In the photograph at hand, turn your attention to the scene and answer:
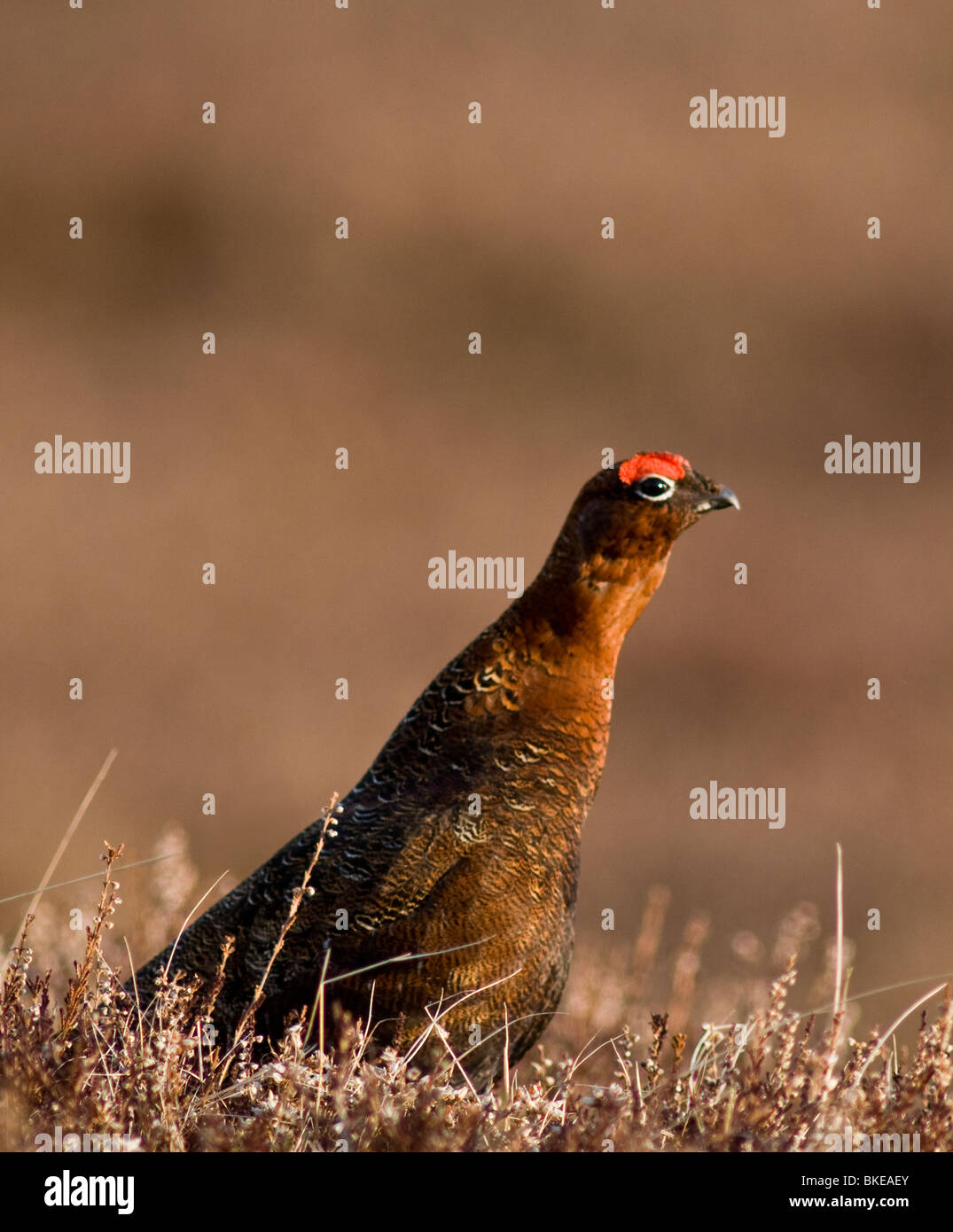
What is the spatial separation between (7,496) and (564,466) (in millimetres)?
8911

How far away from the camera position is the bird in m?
4.90

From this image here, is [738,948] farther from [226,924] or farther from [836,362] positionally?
[836,362]

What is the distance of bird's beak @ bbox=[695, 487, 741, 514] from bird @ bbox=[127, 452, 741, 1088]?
0.03 feet

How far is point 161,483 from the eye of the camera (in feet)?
80.2

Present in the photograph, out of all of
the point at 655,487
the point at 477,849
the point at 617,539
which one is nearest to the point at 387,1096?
the point at 477,849

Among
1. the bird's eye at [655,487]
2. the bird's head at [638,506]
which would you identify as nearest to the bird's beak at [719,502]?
the bird's head at [638,506]

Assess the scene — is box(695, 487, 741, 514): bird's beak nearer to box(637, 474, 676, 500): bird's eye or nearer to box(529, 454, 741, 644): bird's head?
box(529, 454, 741, 644): bird's head

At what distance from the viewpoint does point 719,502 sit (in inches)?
224

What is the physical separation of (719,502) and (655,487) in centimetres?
30

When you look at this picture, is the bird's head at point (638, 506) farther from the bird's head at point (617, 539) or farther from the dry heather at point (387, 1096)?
the dry heather at point (387, 1096)

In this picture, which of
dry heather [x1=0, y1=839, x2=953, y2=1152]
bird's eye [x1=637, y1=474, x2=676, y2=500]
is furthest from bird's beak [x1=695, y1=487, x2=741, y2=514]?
dry heather [x1=0, y1=839, x2=953, y2=1152]

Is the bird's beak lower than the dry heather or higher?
higher

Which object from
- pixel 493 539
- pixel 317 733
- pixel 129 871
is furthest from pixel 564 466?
pixel 129 871

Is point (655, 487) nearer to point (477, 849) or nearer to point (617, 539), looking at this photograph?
point (617, 539)
